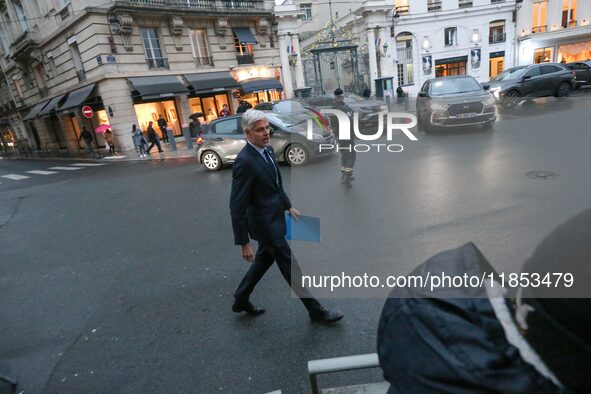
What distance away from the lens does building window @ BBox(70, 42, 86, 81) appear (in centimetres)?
2000

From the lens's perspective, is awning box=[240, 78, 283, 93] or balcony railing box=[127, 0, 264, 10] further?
awning box=[240, 78, 283, 93]

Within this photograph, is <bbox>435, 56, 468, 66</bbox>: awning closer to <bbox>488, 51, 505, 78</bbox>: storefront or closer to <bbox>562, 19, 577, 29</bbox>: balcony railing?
<bbox>488, 51, 505, 78</bbox>: storefront

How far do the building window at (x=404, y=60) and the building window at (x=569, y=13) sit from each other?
12093 millimetres

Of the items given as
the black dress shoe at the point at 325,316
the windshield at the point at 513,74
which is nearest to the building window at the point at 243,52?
the windshield at the point at 513,74

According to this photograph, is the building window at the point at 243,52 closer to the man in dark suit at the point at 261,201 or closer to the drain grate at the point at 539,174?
the man in dark suit at the point at 261,201

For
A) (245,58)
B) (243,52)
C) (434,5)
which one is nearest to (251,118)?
(245,58)

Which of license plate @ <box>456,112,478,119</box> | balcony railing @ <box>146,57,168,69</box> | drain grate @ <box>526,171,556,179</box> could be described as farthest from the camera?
balcony railing @ <box>146,57,168,69</box>

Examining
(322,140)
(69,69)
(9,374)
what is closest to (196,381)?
(9,374)

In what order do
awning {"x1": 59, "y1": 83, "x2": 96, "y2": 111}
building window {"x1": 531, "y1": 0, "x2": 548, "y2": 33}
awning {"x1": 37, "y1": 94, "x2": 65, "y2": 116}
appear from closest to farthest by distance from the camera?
1. awning {"x1": 59, "y1": 83, "x2": 96, "y2": 111}
2. awning {"x1": 37, "y1": 94, "x2": 65, "y2": 116}
3. building window {"x1": 531, "y1": 0, "x2": 548, "y2": 33}

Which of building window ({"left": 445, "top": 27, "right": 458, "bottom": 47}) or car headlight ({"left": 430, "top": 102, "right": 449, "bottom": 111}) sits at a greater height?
building window ({"left": 445, "top": 27, "right": 458, "bottom": 47})

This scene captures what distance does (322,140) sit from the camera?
1.51 meters

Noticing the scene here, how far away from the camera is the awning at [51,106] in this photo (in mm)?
22156

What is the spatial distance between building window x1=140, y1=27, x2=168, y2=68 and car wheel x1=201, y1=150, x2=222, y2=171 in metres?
12.3

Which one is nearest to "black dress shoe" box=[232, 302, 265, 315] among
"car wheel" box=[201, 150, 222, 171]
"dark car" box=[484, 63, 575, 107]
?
"car wheel" box=[201, 150, 222, 171]
